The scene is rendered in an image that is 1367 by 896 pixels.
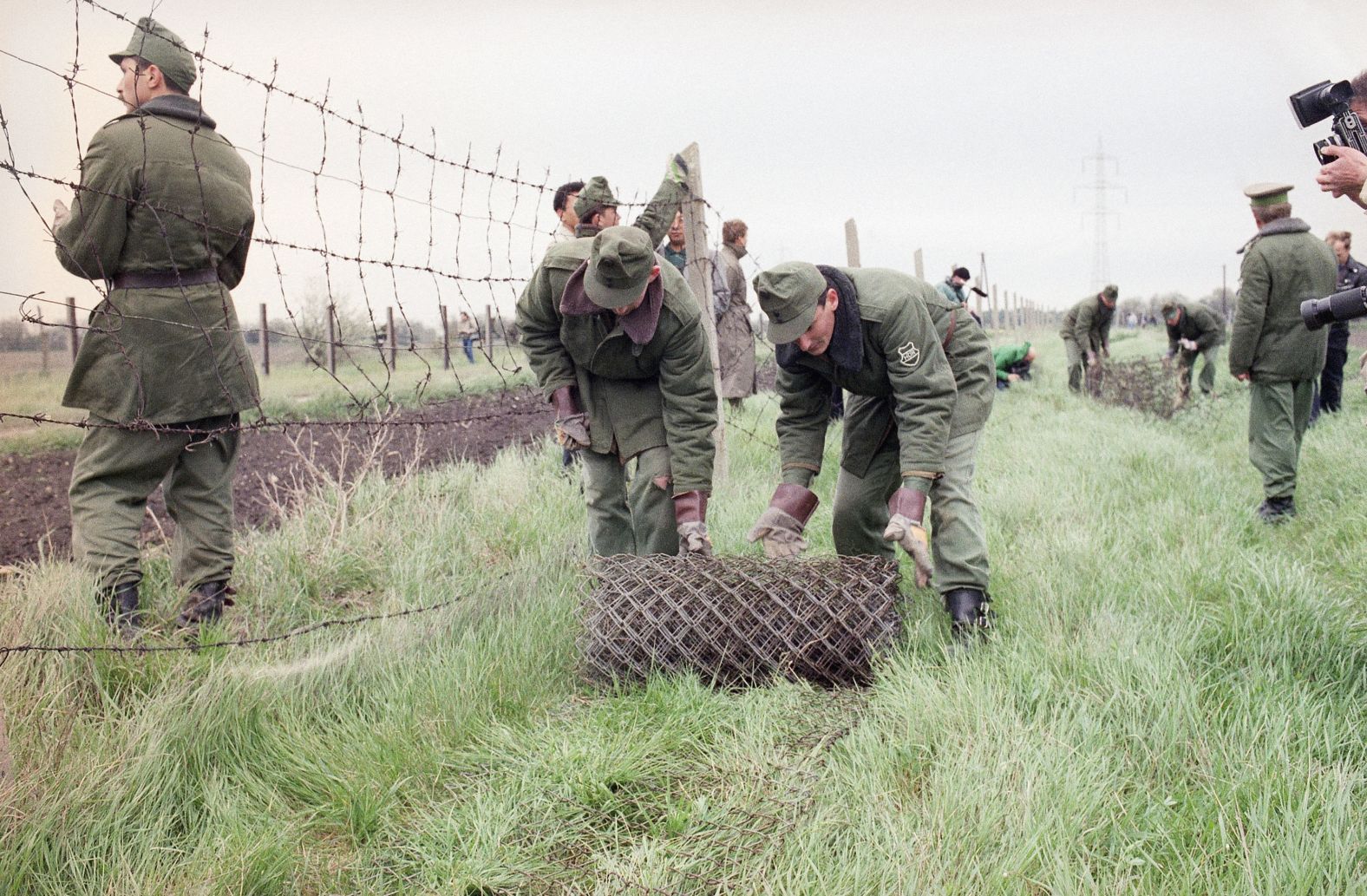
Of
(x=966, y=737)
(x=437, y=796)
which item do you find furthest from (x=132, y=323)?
(x=966, y=737)

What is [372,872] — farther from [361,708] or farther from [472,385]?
[472,385]

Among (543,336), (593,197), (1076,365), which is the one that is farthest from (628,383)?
(1076,365)

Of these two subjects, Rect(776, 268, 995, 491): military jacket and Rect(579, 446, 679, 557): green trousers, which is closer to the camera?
Rect(776, 268, 995, 491): military jacket

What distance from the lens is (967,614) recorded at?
3.51 m

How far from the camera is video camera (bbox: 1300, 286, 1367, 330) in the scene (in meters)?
2.68

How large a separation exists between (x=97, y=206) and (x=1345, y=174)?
3.88 metres

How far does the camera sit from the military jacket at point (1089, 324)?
12414 millimetres

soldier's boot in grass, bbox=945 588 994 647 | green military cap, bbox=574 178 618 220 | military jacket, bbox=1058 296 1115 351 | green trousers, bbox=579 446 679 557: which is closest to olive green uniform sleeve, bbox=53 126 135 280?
green military cap, bbox=574 178 618 220

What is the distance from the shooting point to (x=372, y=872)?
7.64 ft

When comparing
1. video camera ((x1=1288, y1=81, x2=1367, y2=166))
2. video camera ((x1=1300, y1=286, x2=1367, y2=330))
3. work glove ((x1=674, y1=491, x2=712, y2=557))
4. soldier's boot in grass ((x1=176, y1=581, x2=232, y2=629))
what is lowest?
soldier's boot in grass ((x1=176, y1=581, x2=232, y2=629))

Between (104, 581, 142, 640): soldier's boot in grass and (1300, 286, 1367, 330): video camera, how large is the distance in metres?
3.90

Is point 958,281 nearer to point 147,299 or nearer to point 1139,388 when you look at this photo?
point 1139,388

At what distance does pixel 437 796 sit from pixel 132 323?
6.74ft

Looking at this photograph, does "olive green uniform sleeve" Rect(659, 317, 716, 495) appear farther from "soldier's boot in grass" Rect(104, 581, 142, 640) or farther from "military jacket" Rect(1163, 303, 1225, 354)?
"military jacket" Rect(1163, 303, 1225, 354)
